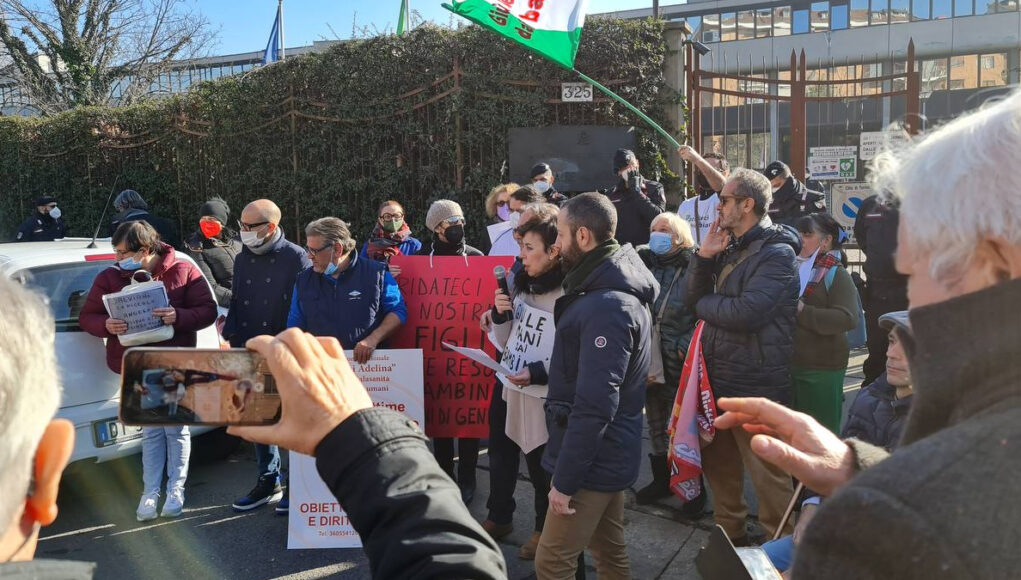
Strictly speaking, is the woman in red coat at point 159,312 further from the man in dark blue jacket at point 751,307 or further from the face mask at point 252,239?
the man in dark blue jacket at point 751,307

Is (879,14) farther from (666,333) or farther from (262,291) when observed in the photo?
(262,291)

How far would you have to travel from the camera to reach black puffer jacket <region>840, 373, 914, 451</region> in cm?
291

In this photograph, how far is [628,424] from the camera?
3.29 metres

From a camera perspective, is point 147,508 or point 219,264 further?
point 219,264

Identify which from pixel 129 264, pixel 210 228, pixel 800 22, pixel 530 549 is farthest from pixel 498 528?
pixel 800 22

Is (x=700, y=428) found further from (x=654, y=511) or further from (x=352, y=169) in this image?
(x=352, y=169)

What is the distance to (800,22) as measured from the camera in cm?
3925

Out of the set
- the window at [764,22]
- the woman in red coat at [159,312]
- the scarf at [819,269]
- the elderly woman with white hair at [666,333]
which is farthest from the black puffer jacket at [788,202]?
the window at [764,22]

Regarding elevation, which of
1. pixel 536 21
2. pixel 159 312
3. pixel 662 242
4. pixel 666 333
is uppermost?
pixel 536 21

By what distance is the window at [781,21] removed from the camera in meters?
39.7

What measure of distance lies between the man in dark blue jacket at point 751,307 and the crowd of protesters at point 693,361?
0.01 metres

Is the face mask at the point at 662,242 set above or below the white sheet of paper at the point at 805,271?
above

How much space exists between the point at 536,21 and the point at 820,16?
36.6m

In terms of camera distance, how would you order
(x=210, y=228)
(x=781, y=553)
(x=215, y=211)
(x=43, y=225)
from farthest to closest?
1. (x=43, y=225)
2. (x=215, y=211)
3. (x=210, y=228)
4. (x=781, y=553)
